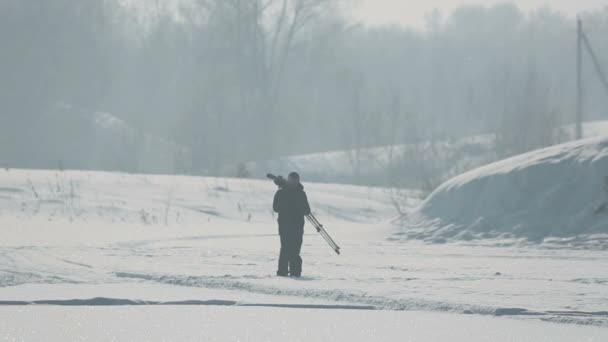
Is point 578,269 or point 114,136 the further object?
point 114,136

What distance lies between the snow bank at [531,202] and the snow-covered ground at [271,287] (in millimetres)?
702

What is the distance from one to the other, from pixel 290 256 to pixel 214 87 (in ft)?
163

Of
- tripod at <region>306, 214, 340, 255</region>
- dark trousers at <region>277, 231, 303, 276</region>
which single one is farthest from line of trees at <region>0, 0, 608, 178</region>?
dark trousers at <region>277, 231, 303, 276</region>

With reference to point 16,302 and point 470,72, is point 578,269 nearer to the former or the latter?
point 16,302

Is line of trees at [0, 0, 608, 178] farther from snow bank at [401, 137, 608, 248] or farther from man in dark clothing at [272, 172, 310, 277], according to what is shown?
man in dark clothing at [272, 172, 310, 277]

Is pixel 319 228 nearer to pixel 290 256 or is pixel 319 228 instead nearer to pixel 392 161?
pixel 290 256

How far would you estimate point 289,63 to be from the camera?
64312 mm

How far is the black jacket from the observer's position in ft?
41.9

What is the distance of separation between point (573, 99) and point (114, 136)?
38925mm

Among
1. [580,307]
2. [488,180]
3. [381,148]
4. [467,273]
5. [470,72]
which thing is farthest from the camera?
[470,72]

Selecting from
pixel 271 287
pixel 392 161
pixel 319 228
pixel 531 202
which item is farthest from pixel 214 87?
pixel 271 287

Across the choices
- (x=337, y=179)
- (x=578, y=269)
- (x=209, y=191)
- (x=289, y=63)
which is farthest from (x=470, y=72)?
(x=578, y=269)

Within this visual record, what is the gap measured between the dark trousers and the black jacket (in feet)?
0.49

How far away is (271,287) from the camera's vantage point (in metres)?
10.8
